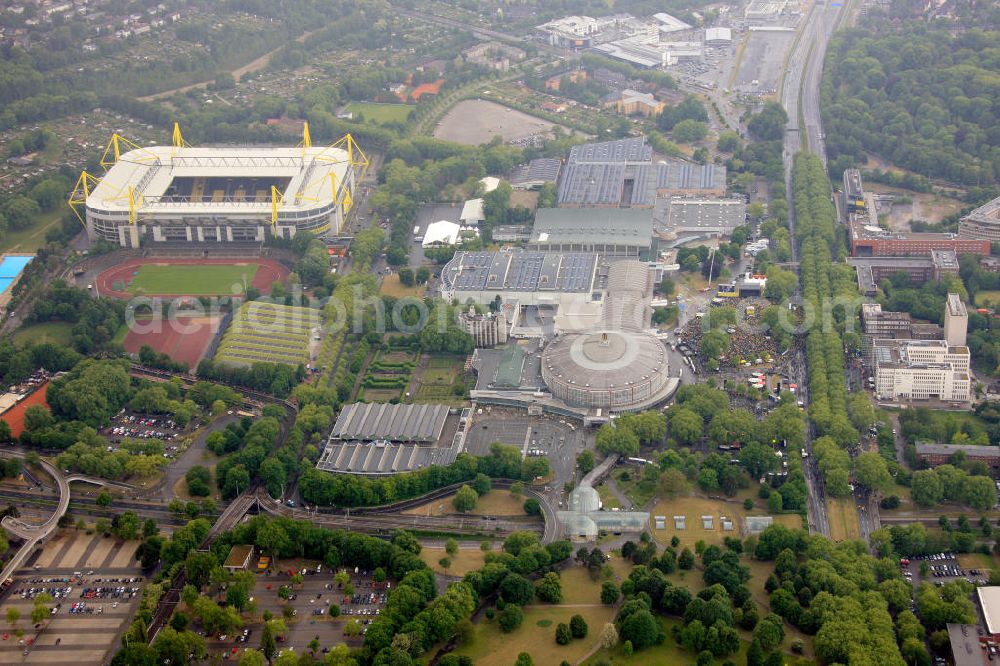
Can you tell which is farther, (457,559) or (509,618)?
(457,559)

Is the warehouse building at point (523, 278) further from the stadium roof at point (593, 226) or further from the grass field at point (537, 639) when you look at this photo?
the grass field at point (537, 639)

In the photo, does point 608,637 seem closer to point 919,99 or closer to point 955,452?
point 955,452

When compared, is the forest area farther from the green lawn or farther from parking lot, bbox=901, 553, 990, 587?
the green lawn

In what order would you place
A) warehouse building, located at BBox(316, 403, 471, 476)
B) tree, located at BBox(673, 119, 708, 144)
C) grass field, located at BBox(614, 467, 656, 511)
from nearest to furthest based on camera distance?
grass field, located at BBox(614, 467, 656, 511) → warehouse building, located at BBox(316, 403, 471, 476) → tree, located at BBox(673, 119, 708, 144)

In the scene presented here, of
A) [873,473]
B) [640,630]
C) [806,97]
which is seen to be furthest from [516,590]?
[806,97]

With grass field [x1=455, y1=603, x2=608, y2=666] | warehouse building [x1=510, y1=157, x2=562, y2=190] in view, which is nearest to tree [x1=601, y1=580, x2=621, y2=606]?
grass field [x1=455, y1=603, x2=608, y2=666]

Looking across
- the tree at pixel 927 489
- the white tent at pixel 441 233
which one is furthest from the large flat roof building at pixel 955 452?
the white tent at pixel 441 233
